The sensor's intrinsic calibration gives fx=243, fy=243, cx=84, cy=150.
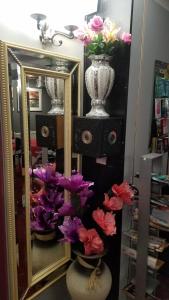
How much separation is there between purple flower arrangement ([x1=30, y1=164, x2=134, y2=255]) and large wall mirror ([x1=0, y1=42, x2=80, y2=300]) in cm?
3

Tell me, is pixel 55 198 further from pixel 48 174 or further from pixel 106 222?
pixel 106 222

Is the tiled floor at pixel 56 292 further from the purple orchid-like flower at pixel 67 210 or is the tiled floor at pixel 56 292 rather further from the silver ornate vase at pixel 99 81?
the silver ornate vase at pixel 99 81

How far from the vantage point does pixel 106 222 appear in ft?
4.21

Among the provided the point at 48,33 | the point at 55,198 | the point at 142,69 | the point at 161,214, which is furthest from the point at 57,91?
the point at 161,214

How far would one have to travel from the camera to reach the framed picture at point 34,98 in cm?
124

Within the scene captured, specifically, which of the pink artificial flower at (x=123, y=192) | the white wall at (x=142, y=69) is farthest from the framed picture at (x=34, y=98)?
the pink artificial flower at (x=123, y=192)

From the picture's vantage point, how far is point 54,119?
1.41 metres

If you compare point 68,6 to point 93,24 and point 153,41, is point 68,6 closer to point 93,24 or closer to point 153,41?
point 93,24

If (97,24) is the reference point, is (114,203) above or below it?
below

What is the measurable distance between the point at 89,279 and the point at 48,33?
52.7 inches

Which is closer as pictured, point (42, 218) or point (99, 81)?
point (99, 81)

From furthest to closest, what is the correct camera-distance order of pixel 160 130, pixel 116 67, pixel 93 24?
pixel 160 130
pixel 116 67
pixel 93 24

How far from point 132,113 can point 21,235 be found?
3.02 ft

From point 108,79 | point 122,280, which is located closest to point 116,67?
point 108,79
